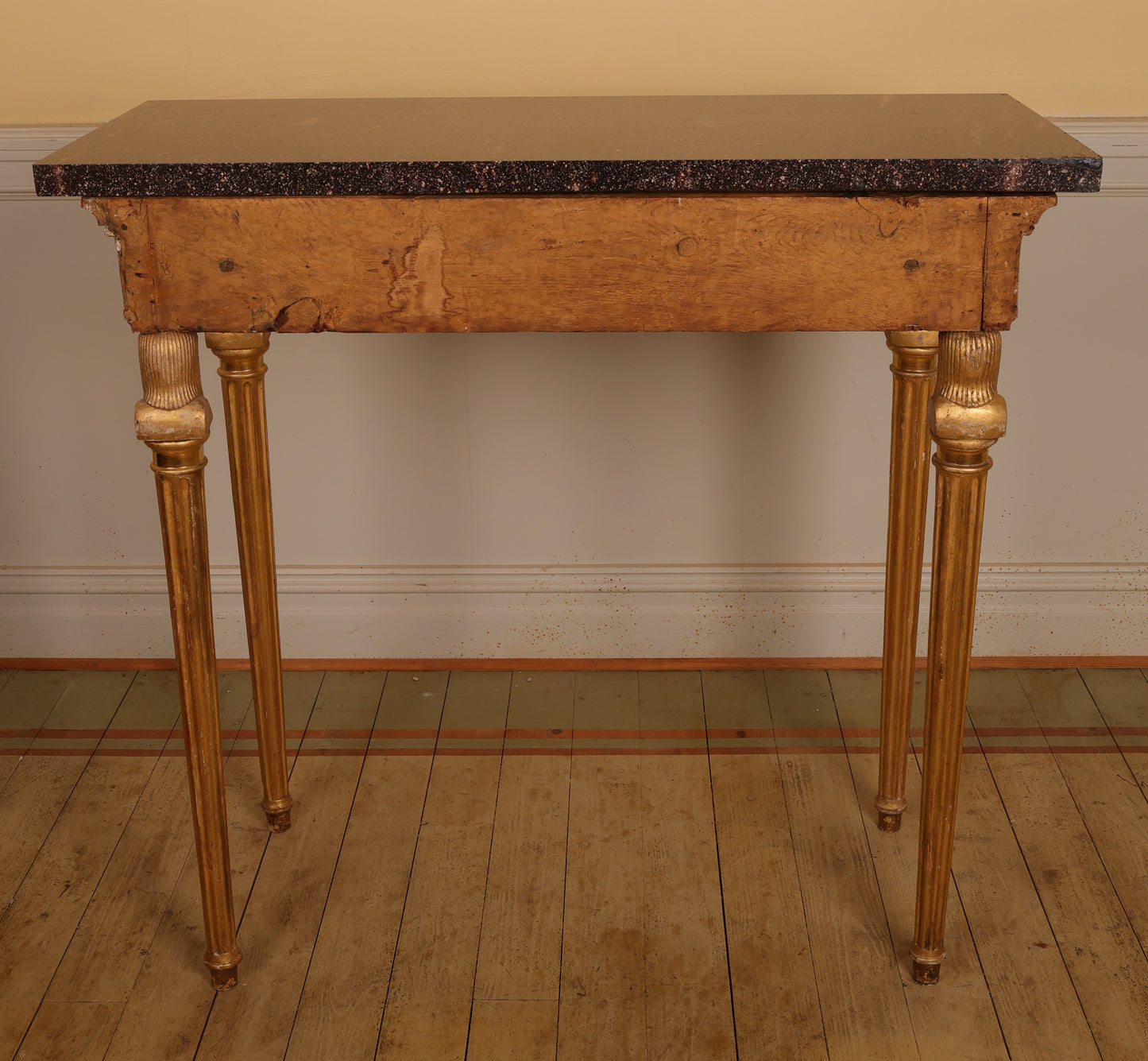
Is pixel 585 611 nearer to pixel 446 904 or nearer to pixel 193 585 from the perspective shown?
pixel 446 904

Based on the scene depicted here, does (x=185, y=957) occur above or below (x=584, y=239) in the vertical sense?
below

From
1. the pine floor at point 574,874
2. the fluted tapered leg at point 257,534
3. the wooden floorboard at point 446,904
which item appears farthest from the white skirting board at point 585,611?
the fluted tapered leg at point 257,534

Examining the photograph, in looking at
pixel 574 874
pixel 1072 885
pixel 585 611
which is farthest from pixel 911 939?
pixel 585 611

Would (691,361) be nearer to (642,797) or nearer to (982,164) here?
(642,797)

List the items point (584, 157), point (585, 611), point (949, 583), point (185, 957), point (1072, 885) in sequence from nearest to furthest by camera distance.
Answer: point (584, 157) → point (949, 583) → point (185, 957) → point (1072, 885) → point (585, 611)

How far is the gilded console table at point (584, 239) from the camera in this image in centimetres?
128

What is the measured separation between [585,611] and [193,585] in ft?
3.38

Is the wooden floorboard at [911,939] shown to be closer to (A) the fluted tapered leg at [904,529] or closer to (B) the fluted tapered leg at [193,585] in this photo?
(A) the fluted tapered leg at [904,529]

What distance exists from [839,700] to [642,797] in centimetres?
48

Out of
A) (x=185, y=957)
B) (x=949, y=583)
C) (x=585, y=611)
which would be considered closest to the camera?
(x=949, y=583)

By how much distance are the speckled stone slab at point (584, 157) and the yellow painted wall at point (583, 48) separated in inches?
22.7

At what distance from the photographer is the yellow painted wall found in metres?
2.04

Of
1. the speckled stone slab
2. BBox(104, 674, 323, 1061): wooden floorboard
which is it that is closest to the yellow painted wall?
the speckled stone slab

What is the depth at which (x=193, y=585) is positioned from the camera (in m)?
1.47
